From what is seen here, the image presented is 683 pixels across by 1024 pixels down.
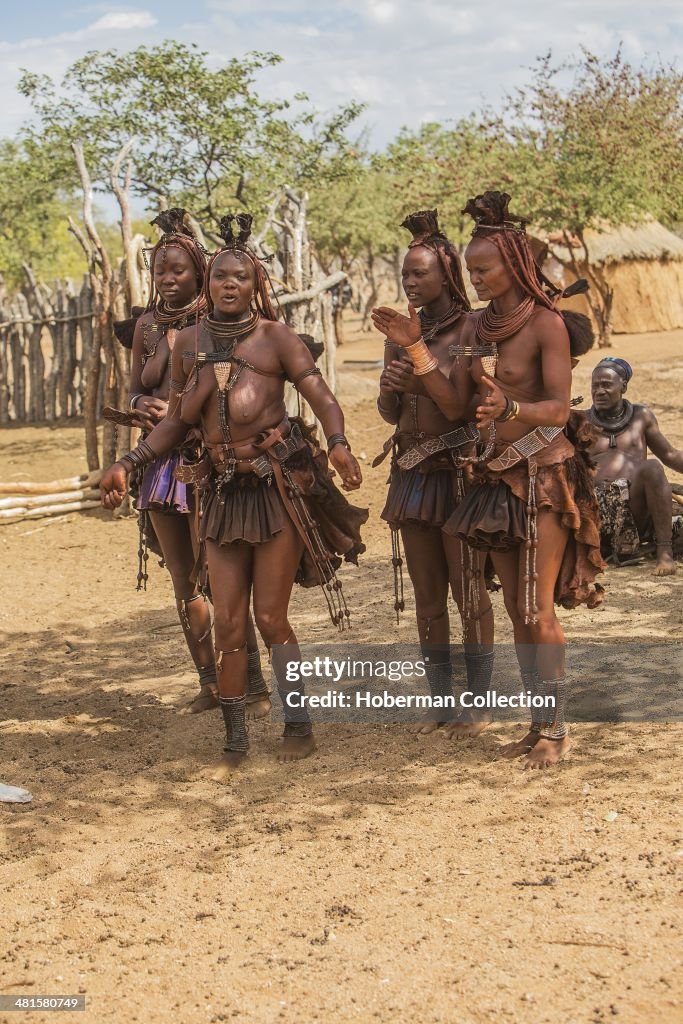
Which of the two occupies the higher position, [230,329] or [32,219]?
[32,219]

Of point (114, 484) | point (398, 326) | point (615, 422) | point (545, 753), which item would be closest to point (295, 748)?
point (545, 753)

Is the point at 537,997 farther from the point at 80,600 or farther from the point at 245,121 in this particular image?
the point at 245,121

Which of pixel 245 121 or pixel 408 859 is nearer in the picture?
pixel 408 859

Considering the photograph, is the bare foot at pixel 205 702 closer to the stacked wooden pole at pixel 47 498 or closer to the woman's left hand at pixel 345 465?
the woman's left hand at pixel 345 465

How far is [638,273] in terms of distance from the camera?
22.6 m

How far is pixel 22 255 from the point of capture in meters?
31.2

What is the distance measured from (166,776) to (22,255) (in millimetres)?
28722

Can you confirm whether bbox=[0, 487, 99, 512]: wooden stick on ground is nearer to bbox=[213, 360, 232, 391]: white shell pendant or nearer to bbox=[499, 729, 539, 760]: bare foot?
bbox=[213, 360, 232, 391]: white shell pendant

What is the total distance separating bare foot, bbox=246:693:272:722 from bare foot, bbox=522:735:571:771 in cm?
134

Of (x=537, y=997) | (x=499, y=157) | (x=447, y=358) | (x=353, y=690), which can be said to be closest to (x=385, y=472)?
(x=353, y=690)

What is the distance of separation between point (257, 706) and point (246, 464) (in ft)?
4.30

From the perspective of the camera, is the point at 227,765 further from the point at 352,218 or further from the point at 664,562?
the point at 352,218

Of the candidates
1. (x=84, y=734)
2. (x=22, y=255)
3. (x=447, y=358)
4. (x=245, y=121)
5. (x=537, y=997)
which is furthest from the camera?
(x=22, y=255)

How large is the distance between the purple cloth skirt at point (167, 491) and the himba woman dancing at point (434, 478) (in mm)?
909
